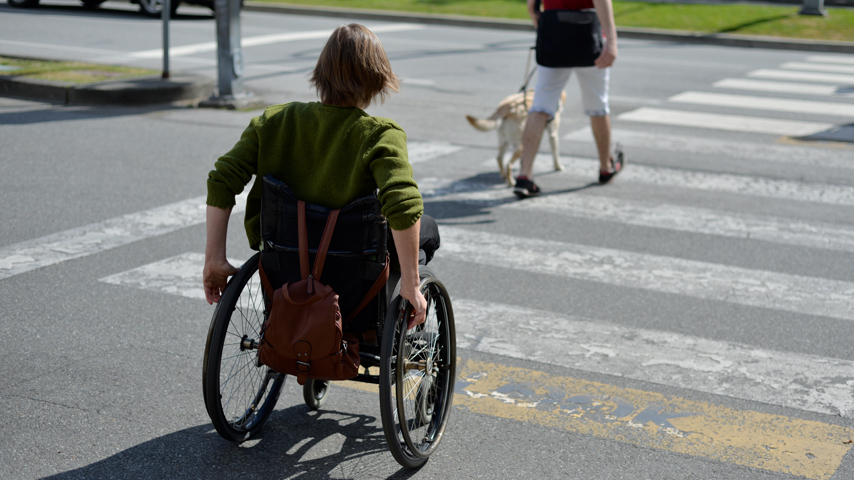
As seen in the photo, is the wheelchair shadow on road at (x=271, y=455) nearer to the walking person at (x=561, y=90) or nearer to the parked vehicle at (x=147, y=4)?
the walking person at (x=561, y=90)

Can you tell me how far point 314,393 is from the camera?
11.2 ft

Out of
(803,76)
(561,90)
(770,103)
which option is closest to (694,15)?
(803,76)

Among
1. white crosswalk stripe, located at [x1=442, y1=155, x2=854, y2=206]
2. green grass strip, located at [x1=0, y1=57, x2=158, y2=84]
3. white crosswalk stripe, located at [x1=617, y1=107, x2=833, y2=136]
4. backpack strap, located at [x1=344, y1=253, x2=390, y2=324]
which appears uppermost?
backpack strap, located at [x1=344, y1=253, x2=390, y2=324]

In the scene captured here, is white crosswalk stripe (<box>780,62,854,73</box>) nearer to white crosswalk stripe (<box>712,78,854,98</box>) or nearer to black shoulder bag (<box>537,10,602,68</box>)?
white crosswalk stripe (<box>712,78,854,98</box>)

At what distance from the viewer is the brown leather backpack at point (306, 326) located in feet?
8.99

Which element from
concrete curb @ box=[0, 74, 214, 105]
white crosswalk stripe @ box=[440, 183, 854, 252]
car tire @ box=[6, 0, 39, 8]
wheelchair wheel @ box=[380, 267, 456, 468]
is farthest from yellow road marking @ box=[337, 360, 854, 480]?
car tire @ box=[6, 0, 39, 8]

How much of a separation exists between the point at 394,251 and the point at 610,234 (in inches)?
126

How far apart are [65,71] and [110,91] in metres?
1.62

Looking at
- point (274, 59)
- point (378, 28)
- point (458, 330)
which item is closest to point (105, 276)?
point (458, 330)

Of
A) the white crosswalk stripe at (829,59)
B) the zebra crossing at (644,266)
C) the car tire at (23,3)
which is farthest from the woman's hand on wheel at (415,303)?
the car tire at (23,3)

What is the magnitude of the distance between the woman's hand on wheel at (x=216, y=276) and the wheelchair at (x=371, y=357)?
0.04 m

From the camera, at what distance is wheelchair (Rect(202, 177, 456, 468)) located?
2.81 m

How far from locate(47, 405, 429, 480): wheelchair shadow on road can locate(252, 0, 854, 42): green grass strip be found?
636 inches

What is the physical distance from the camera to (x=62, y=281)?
465 centimetres
